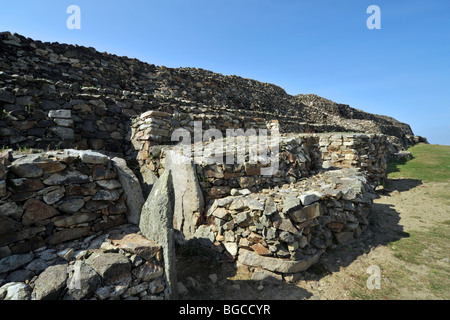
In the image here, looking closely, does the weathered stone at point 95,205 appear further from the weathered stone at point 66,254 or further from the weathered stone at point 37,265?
the weathered stone at point 37,265

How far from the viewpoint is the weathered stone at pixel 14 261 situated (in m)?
2.69

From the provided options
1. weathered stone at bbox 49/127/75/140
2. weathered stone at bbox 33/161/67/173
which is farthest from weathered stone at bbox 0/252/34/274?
weathered stone at bbox 49/127/75/140

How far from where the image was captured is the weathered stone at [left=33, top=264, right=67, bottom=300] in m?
2.36

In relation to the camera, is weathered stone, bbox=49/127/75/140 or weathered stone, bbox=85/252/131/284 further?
weathered stone, bbox=49/127/75/140

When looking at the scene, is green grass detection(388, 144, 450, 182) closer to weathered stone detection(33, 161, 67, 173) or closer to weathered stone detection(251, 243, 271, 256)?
weathered stone detection(251, 243, 271, 256)

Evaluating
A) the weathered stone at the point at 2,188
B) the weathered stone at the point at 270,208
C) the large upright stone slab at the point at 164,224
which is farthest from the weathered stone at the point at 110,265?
the weathered stone at the point at 270,208

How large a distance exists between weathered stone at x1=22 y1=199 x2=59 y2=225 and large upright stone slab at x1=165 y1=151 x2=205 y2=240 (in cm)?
232

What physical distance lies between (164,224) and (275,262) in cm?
242

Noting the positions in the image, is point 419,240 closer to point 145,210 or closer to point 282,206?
point 282,206

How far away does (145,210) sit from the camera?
137 inches

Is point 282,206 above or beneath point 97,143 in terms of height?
beneath

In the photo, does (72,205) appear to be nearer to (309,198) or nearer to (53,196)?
(53,196)
